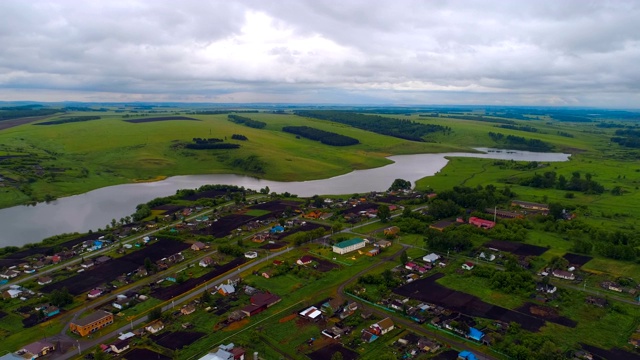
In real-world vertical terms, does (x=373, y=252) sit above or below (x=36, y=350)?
above

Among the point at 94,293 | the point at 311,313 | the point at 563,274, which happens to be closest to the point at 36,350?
the point at 94,293

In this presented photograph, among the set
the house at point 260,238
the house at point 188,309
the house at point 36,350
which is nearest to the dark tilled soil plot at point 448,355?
the house at point 188,309

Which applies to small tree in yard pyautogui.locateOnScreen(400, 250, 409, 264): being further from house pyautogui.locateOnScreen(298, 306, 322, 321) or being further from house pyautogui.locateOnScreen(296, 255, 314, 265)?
house pyautogui.locateOnScreen(298, 306, 322, 321)

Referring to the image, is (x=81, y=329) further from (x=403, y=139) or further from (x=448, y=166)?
(x=403, y=139)

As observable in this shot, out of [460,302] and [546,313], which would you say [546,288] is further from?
[460,302]

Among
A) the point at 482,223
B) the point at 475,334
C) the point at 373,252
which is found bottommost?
the point at 475,334

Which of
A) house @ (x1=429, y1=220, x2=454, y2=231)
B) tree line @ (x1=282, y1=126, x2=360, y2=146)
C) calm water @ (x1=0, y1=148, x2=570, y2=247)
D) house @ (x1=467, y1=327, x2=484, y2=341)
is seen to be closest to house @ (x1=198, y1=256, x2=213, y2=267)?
calm water @ (x1=0, y1=148, x2=570, y2=247)

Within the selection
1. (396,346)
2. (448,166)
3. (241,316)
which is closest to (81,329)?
(241,316)
